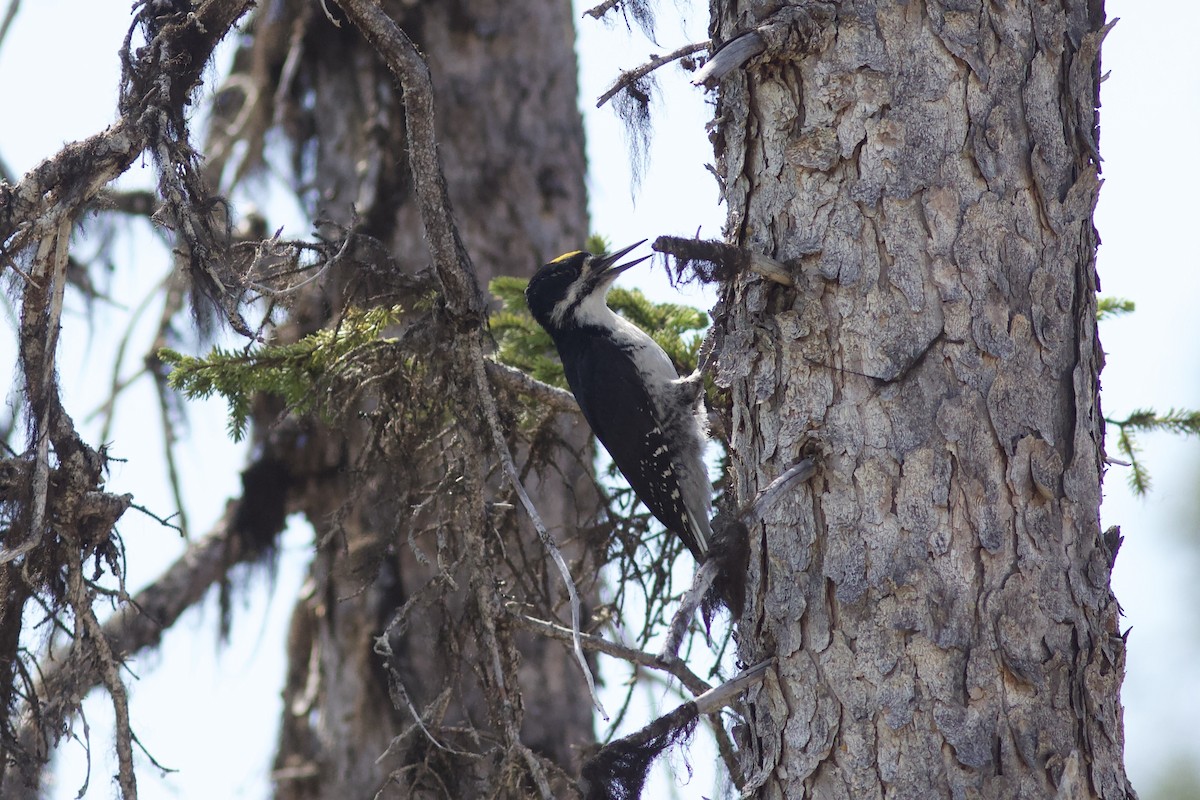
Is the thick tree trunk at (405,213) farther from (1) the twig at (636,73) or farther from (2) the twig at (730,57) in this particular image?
(2) the twig at (730,57)

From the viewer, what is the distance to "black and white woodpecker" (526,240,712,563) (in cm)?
462

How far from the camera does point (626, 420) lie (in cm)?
479

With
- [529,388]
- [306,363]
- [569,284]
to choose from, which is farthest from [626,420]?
[306,363]

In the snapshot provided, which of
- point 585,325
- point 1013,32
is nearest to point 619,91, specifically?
point 1013,32

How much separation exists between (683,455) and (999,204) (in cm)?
237

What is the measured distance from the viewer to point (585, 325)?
495cm

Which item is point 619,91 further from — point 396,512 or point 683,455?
point 683,455

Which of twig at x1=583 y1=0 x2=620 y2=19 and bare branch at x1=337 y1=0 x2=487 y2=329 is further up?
twig at x1=583 y1=0 x2=620 y2=19

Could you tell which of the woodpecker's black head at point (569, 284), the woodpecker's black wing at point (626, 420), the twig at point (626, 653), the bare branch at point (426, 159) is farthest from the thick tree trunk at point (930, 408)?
the woodpecker's black head at point (569, 284)

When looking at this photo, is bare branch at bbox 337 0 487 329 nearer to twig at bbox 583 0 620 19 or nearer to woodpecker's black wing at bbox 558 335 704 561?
twig at bbox 583 0 620 19

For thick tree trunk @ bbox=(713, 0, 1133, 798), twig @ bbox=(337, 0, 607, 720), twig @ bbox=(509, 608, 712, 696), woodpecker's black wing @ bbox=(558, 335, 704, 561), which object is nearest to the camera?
twig @ bbox=(509, 608, 712, 696)

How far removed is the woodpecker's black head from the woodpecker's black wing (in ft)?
0.37

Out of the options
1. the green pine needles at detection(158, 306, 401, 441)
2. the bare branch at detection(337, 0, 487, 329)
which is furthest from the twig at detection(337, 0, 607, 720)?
the green pine needles at detection(158, 306, 401, 441)

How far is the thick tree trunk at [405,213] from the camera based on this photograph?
19.1 feet
